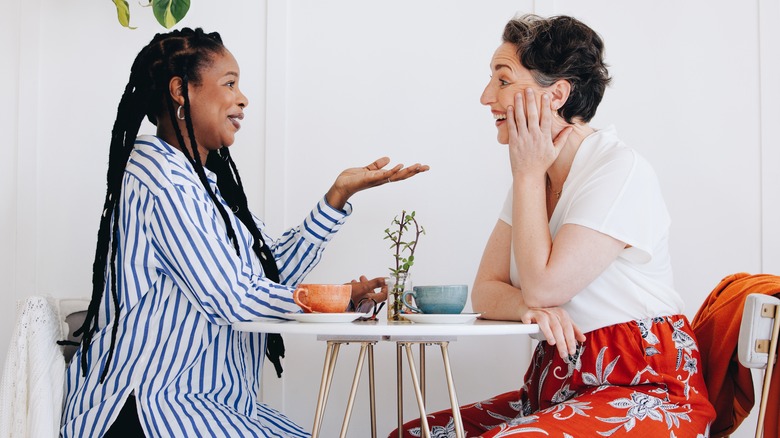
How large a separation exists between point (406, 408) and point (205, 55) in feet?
4.45

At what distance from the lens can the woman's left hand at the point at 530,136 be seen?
175 centimetres

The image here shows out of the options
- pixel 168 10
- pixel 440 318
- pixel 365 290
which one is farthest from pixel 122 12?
pixel 440 318

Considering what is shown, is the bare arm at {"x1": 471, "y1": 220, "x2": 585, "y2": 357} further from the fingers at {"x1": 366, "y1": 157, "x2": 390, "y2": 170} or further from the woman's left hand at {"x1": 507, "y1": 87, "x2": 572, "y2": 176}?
the fingers at {"x1": 366, "y1": 157, "x2": 390, "y2": 170}

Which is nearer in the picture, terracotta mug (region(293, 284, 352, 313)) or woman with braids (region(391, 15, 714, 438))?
woman with braids (region(391, 15, 714, 438))

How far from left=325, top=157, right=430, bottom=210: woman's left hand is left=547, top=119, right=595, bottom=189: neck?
0.37 meters

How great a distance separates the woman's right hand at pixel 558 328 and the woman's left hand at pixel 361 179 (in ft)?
2.01

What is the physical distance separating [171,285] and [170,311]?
6cm

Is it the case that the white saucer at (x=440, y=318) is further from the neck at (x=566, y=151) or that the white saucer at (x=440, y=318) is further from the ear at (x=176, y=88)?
the ear at (x=176, y=88)

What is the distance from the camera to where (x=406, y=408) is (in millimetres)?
2639

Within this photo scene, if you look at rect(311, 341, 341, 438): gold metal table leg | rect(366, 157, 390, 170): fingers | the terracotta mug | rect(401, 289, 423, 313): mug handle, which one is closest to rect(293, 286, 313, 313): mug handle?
the terracotta mug

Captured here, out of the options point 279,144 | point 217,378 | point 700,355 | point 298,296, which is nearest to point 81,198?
point 279,144

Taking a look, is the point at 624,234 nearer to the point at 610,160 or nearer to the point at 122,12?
the point at 610,160

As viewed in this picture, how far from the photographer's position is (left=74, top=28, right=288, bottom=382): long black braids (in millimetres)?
1833

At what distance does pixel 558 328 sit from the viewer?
62.6 inches
